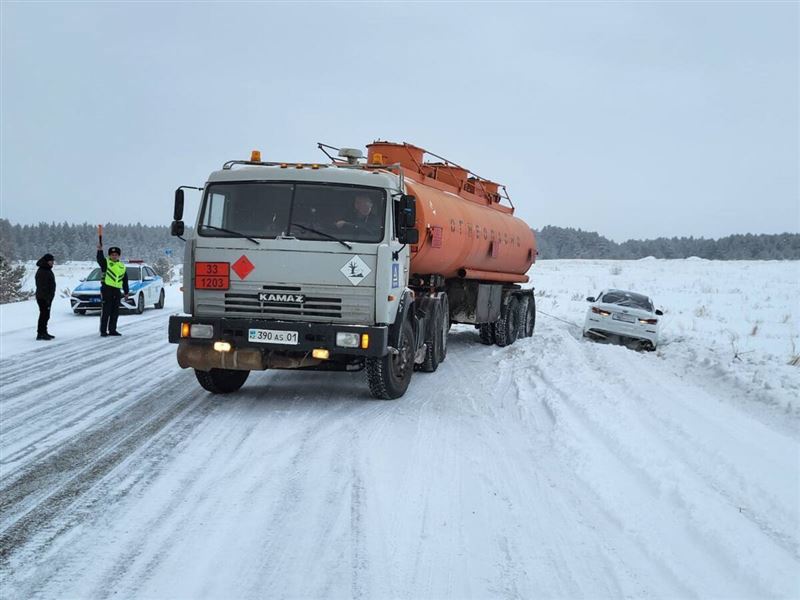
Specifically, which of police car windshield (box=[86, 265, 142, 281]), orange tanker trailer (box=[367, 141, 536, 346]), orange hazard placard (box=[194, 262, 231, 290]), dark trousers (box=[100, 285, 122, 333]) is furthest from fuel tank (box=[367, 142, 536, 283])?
police car windshield (box=[86, 265, 142, 281])

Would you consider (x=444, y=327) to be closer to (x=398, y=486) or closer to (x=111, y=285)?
(x=398, y=486)

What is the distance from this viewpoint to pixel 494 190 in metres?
16.4

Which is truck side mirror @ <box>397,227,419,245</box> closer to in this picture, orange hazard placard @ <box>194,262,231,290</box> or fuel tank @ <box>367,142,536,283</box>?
fuel tank @ <box>367,142,536,283</box>

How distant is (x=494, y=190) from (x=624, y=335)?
473cm

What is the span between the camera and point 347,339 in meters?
7.71

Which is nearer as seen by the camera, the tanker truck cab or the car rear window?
the tanker truck cab

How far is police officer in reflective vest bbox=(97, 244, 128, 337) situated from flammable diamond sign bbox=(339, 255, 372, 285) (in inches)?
342

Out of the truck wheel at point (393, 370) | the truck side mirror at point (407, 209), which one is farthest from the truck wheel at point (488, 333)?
the truck side mirror at point (407, 209)

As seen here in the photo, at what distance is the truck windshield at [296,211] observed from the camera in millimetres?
7949

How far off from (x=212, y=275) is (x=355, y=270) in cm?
168

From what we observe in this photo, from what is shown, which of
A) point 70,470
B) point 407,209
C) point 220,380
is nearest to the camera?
point 70,470

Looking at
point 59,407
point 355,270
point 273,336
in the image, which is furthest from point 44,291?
point 355,270

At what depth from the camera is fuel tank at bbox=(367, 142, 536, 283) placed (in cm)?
1034

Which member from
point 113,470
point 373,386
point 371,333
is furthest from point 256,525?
point 373,386
